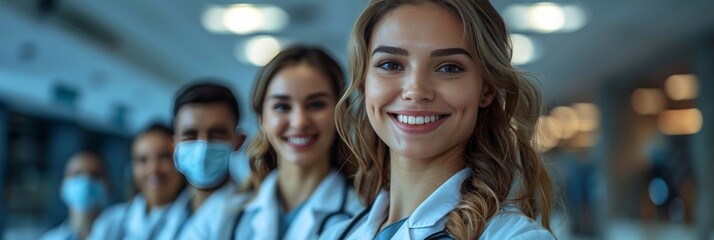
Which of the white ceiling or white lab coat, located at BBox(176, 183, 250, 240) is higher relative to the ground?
the white ceiling

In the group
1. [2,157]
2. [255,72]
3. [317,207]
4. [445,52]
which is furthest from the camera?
[2,157]

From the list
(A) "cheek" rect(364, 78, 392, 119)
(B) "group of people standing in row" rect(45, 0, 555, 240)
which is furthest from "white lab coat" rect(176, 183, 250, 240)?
(A) "cheek" rect(364, 78, 392, 119)

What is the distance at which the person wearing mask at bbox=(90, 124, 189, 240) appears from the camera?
2645mm

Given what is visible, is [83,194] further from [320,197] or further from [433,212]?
[433,212]

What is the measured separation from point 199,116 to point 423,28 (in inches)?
26.5

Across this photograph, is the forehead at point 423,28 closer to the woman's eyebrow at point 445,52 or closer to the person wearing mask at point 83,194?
the woman's eyebrow at point 445,52

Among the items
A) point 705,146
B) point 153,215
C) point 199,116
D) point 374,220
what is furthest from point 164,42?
point 374,220

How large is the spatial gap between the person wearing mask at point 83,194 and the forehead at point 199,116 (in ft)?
8.35

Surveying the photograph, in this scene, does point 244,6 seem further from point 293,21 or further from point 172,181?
point 172,181

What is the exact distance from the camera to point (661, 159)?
1891 centimetres

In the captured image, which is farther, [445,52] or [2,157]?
[2,157]

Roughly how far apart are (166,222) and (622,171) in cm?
1745

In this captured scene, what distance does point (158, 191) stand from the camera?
284 cm

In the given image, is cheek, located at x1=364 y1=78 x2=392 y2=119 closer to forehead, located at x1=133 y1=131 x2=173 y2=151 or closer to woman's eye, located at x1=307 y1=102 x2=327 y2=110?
woman's eye, located at x1=307 y1=102 x2=327 y2=110
